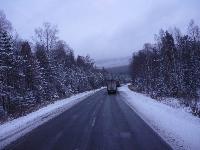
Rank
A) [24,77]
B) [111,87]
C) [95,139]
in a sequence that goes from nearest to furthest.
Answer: [95,139]
[24,77]
[111,87]

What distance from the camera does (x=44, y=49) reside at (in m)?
56.2

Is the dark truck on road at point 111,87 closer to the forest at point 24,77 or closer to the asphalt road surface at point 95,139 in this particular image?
the forest at point 24,77

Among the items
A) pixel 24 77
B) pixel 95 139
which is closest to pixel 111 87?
pixel 24 77

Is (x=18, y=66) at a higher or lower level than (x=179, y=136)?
higher

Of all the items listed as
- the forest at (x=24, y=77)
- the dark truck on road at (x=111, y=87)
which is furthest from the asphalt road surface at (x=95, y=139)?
the dark truck on road at (x=111, y=87)

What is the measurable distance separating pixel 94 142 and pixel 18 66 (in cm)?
2960

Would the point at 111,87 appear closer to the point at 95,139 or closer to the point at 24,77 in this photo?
the point at 24,77

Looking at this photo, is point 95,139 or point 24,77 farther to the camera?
point 24,77

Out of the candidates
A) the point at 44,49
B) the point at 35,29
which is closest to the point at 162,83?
the point at 44,49

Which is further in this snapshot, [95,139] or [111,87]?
[111,87]

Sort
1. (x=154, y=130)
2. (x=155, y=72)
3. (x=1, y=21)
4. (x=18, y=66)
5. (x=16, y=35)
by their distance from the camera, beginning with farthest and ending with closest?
(x=155, y=72) → (x=16, y=35) → (x=1, y=21) → (x=18, y=66) → (x=154, y=130)

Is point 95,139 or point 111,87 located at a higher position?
point 111,87

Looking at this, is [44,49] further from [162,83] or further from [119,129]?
[119,129]

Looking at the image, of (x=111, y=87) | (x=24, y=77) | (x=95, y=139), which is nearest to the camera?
(x=95, y=139)
